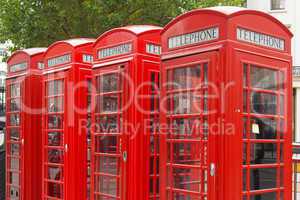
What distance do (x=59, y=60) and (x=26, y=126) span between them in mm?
1452

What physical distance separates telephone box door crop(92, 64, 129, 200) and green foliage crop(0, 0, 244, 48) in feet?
20.9

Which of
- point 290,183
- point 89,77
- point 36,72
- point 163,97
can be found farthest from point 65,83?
point 290,183

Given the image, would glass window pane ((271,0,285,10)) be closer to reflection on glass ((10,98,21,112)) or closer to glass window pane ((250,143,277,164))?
reflection on glass ((10,98,21,112))

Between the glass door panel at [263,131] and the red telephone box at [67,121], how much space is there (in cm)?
290

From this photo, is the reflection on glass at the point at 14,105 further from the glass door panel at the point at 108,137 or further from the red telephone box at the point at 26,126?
the glass door panel at the point at 108,137

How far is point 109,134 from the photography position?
6.49 metres

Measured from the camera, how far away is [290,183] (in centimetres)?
553

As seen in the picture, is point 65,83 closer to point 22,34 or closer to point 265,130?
point 265,130

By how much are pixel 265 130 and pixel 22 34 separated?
33.6 ft

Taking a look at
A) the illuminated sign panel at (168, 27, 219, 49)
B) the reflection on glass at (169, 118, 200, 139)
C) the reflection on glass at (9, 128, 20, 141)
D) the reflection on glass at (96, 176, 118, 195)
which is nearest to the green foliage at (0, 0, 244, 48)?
the reflection on glass at (9, 128, 20, 141)

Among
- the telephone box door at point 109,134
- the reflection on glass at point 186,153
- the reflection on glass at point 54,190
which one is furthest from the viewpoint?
the reflection on glass at point 54,190

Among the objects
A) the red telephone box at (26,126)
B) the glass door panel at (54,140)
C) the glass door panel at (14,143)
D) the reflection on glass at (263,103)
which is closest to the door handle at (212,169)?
the reflection on glass at (263,103)

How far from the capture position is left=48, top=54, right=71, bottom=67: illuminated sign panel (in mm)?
7531

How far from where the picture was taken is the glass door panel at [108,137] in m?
6.37
